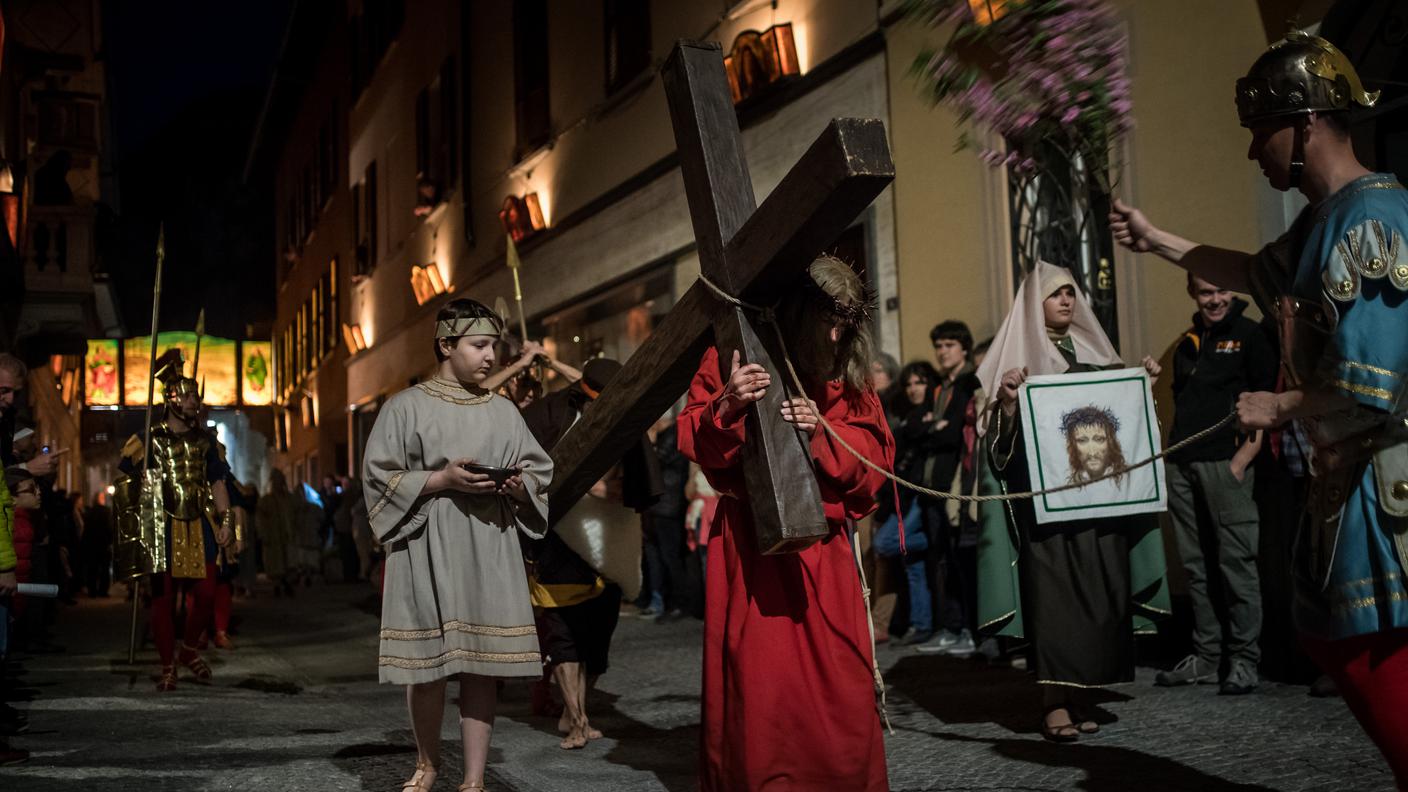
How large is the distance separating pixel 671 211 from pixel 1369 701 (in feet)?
42.3

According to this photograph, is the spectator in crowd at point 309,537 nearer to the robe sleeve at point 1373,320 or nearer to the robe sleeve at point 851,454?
the robe sleeve at point 851,454

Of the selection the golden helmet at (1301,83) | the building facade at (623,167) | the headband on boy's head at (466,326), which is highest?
the building facade at (623,167)

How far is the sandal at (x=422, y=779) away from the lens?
5.22m

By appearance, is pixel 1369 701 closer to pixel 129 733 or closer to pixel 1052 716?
pixel 1052 716

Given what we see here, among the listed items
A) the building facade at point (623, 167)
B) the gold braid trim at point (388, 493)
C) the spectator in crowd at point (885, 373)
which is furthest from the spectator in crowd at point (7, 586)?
the spectator in crowd at point (885, 373)

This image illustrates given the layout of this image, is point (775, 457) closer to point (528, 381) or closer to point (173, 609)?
point (528, 381)

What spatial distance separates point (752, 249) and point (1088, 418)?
9.16 feet

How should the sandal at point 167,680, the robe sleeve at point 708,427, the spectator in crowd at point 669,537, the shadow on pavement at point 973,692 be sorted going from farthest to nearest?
the spectator in crowd at point 669,537
the sandal at point 167,680
the shadow on pavement at point 973,692
the robe sleeve at point 708,427

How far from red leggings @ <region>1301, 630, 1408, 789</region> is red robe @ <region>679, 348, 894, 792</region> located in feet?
4.64

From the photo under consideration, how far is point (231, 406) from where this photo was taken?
1998 inches

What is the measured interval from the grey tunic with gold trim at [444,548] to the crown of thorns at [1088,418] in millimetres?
2490

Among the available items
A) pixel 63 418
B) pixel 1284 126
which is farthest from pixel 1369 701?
pixel 63 418

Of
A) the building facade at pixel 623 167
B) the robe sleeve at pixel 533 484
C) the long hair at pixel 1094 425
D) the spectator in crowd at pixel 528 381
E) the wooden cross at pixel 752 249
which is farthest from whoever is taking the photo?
the building facade at pixel 623 167

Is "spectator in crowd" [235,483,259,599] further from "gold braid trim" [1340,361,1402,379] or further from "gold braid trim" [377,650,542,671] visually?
"gold braid trim" [1340,361,1402,379]
